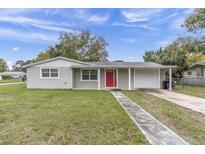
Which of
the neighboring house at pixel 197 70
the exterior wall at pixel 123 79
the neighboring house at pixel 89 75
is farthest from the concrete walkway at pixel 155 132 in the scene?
the neighboring house at pixel 197 70

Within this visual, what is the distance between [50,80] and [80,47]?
21.2m

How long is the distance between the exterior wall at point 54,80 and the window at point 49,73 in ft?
1.06

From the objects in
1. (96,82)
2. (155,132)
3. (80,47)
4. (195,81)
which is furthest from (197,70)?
(155,132)

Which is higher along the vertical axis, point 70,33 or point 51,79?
point 70,33

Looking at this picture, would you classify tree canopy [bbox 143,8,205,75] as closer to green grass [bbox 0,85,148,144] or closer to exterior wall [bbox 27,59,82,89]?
exterior wall [bbox 27,59,82,89]

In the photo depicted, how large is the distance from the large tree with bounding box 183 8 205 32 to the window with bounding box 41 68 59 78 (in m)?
14.7

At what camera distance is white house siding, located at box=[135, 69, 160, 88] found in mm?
18750

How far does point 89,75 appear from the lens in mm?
18156
